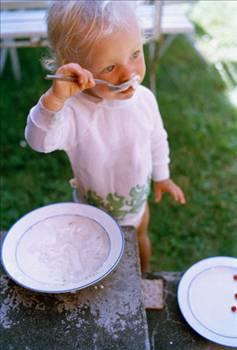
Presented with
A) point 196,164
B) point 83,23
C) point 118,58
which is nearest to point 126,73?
point 118,58

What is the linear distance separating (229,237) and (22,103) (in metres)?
1.57

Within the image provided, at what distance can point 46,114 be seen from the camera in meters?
1.17

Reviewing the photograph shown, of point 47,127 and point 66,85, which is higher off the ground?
point 66,85

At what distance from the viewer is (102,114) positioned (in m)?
1.35

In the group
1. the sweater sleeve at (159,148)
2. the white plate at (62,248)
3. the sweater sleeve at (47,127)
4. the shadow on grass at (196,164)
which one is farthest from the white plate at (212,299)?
the shadow on grass at (196,164)

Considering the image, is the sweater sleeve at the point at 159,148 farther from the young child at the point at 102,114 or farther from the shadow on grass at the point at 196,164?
the shadow on grass at the point at 196,164

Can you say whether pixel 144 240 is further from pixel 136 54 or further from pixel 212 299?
pixel 136 54

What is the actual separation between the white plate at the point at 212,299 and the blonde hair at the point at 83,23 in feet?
2.28

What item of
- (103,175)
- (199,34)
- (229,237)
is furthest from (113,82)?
(199,34)

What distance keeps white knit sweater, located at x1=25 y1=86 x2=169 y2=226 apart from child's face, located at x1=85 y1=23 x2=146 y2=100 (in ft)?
0.38

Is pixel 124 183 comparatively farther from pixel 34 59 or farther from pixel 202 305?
pixel 34 59

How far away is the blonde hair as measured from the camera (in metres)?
1.17

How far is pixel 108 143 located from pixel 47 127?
0.24 meters

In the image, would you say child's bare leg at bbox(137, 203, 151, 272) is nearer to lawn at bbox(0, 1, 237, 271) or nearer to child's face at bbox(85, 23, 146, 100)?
lawn at bbox(0, 1, 237, 271)
